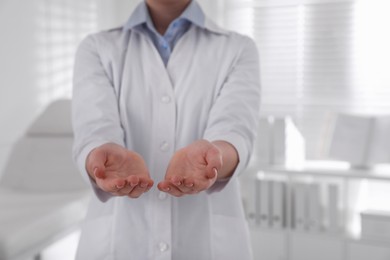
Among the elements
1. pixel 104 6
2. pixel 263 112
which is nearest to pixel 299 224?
pixel 263 112

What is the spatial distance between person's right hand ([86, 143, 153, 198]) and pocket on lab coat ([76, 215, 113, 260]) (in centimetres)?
22

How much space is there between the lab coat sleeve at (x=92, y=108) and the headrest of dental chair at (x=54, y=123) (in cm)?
157

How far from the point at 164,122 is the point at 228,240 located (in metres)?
0.31

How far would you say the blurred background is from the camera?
2.70m

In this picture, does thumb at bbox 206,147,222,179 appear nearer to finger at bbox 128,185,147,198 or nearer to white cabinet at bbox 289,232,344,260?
finger at bbox 128,185,147,198

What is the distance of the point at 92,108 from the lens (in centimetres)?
102

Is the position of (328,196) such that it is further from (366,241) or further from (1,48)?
(1,48)

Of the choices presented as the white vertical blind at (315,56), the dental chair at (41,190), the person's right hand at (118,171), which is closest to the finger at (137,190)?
the person's right hand at (118,171)

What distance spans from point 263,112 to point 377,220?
1074 mm

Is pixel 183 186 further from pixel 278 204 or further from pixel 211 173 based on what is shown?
pixel 278 204

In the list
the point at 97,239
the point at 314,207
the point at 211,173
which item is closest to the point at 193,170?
the point at 211,173

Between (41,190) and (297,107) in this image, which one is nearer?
(41,190)

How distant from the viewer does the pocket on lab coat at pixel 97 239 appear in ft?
3.56

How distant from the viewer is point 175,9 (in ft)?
3.74
